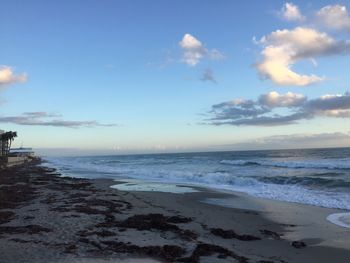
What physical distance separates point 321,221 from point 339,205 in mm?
3685

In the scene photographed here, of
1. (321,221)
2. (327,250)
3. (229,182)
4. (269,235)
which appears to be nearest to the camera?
(327,250)

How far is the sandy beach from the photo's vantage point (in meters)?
8.68

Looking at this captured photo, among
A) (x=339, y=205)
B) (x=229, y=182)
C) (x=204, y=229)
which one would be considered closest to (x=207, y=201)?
(x=339, y=205)

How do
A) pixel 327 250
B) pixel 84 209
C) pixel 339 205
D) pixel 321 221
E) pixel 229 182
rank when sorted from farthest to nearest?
pixel 229 182 → pixel 339 205 → pixel 84 209 → pixel 321 221 → pixel 327 250

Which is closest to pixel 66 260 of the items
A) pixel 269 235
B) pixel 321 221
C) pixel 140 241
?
pixel 140 241

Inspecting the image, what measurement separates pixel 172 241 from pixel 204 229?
79.8 inches

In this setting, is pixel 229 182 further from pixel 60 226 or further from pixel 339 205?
pixel 60 226

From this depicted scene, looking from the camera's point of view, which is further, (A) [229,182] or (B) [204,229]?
(A) [229,182]

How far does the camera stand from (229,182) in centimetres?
2972

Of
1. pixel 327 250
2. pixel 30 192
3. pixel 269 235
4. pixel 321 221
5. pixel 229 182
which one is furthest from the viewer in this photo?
pixel 229 182

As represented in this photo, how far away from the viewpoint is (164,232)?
11.1 metres

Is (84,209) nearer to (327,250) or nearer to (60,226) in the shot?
(60,226)

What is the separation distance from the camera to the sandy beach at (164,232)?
8680mm

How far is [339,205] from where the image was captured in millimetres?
16375
